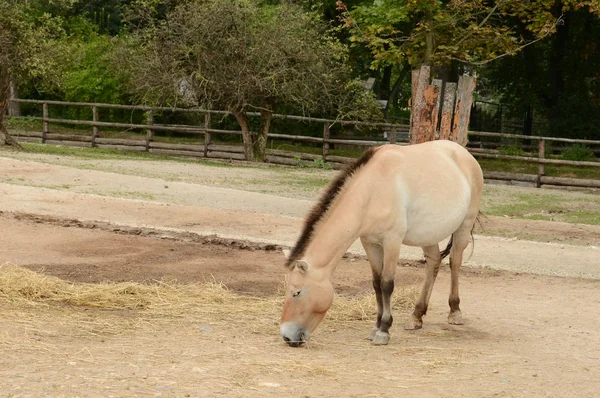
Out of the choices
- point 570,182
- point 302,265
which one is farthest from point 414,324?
point 570,182

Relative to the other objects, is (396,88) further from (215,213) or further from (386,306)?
(386,306)

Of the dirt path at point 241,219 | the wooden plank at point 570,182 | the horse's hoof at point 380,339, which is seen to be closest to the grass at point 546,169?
the wooden plank at point 570,182

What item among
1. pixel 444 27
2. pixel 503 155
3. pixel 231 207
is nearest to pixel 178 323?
pixel 231 207

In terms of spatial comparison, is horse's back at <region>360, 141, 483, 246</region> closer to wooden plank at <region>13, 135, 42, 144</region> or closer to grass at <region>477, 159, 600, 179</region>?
grass at <region>477, 159, 600, 179</region>

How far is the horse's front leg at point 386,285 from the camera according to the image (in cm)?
693

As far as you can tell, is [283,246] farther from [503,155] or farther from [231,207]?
[503,155]

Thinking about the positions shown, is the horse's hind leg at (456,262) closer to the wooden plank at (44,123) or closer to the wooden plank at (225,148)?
the wooden plank at (225,148)

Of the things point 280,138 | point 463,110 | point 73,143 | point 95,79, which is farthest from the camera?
point 95,79

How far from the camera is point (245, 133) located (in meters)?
25.0

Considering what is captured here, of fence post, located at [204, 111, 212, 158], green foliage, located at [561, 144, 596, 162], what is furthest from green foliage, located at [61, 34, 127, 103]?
green foliage, located at [561, 144, 596, 162]

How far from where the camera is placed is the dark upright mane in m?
6.71

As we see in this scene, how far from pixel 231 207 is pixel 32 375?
9.08 meters

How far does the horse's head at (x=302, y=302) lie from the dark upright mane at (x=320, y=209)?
0.16 metres

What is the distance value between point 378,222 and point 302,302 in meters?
0.85
